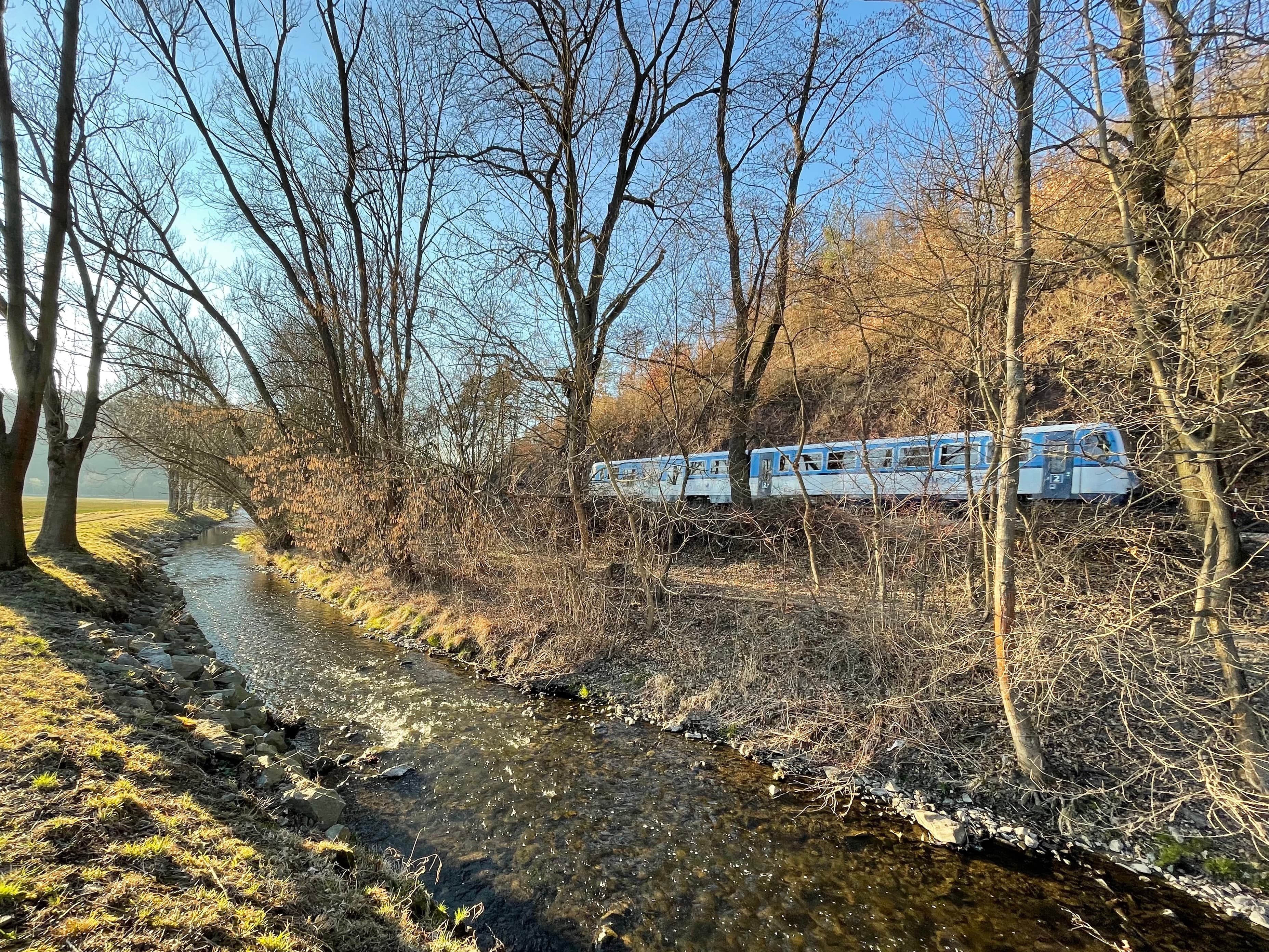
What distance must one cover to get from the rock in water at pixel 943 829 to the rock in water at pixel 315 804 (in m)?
4.90

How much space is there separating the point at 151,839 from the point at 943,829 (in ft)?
17.9

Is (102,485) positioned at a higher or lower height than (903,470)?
lower

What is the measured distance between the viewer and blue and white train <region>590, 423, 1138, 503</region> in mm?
5793

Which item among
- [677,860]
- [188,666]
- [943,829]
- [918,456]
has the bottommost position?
[677,860]

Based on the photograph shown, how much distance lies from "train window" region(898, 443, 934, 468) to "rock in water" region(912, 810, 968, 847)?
3809 mm

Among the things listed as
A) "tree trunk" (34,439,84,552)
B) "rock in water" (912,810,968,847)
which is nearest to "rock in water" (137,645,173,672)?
"tree trunk" (34,439,84,552)

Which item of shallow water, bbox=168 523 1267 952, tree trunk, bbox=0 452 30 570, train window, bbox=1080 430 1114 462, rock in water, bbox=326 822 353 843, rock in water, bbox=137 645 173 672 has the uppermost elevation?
train window, bbox=1080 430 1114 462

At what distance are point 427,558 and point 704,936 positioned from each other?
9.57m

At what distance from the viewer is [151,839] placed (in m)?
2.79

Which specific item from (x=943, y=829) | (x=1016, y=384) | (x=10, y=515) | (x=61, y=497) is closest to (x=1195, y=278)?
(x=1016, y=384)

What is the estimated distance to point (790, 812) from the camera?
195 inches

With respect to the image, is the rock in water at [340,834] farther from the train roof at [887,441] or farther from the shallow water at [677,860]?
the train roof at [887,441]

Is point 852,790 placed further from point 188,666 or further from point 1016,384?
point 188,666

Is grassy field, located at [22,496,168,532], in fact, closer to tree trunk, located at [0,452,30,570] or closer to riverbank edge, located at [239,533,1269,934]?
tree trunk, located at [0,452,30,570]
